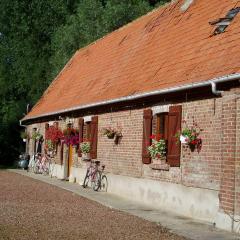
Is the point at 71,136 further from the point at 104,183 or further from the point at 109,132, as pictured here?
the point at 109,132

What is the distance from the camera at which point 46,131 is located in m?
27.1

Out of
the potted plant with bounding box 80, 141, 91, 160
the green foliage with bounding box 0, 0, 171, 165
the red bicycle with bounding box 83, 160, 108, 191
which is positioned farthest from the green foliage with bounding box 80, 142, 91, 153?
the green foliage with bounding box 0, 0, 171, 165

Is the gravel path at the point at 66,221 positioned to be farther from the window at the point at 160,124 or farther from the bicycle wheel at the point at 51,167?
the bicycle wheel at the point at 51,167

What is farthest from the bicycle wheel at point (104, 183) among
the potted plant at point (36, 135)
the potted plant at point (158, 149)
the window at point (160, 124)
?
the potted plant at point (36, 135)

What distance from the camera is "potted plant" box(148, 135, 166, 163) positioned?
14.1m

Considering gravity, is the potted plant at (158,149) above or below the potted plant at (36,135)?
below

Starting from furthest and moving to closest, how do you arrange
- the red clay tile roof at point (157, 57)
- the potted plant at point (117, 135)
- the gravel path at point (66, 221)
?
the potted plant at point (117, 135) < the red clay tile roof at point (157, 57) < the gravel path at point (66, 221)

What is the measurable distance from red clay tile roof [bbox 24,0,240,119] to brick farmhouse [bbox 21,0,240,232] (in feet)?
0.13

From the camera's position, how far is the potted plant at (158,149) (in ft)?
46.3

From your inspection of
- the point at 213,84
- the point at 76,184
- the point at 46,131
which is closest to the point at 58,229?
the point at 213,84

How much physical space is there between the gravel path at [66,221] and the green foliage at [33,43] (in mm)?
22342

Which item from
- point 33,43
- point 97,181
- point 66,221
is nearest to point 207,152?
point 66,221

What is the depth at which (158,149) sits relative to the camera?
14.1 m

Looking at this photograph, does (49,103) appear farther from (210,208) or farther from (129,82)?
(210,208)
